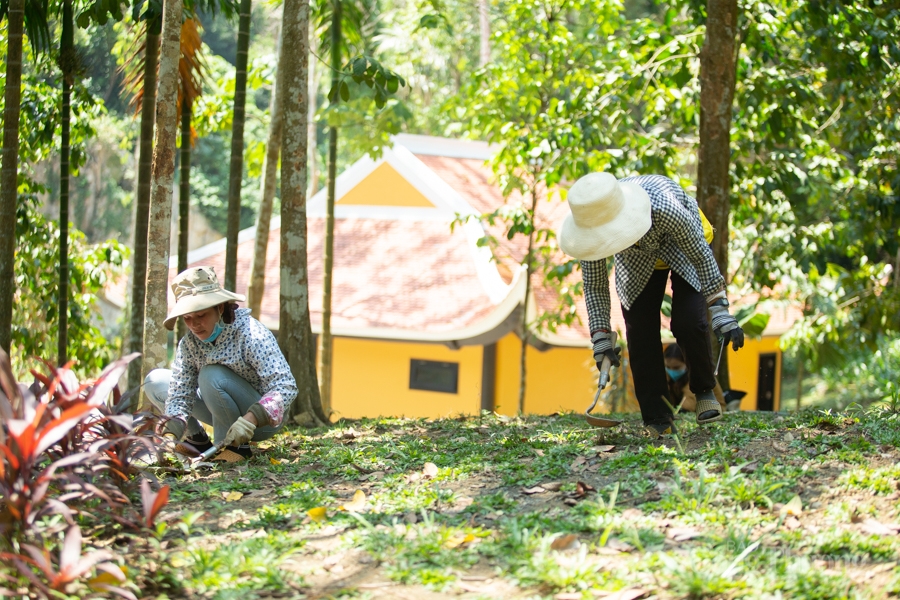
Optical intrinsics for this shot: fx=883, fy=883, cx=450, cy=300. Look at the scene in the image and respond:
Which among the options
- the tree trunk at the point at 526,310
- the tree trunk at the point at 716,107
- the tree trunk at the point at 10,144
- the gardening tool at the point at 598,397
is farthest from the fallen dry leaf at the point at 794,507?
the tree trunk at the point at 526,310

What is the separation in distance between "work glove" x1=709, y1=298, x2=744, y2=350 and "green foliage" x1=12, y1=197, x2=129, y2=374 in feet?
19.7

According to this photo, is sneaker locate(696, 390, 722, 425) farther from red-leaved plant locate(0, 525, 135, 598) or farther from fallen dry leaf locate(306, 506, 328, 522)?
red-leaved plant locate(0, 525, 135, 598)

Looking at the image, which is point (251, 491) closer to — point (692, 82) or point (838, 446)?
point (838, 446)

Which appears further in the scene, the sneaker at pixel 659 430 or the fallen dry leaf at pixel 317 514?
the sneaker at pixel 659 430

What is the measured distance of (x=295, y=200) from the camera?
230 inches

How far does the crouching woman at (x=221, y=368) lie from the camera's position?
418 centimetres

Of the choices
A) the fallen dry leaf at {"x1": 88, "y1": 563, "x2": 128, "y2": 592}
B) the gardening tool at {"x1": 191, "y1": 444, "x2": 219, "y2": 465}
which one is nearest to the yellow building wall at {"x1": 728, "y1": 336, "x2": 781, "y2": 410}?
the gardening tool at {"x1": 191, "y1": 444, "x2": 219, "y2": 465}

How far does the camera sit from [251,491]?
380 cm

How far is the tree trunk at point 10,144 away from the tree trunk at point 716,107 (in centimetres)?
450

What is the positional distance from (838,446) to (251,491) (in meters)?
2.62

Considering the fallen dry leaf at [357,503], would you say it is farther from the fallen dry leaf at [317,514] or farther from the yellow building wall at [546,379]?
the yellow building wall at [546,379]

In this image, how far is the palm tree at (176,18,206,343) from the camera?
6945 millimetres

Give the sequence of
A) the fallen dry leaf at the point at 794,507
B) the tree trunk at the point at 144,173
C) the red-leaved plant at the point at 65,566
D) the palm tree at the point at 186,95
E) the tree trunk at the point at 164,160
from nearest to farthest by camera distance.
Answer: the red-leaved plant at the point at 65,566 → the fallen dry leaf at the point at 794,507 → the tree trunk at the point at 164,160 → the tree trunk at the point at 144,173 → the palm tree at the point at 186,95

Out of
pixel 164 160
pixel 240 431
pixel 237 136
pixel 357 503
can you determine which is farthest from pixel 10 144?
pixel 357 503
